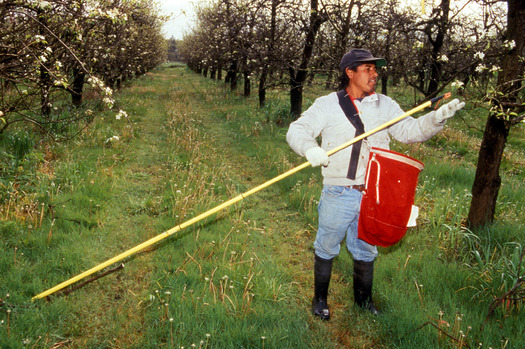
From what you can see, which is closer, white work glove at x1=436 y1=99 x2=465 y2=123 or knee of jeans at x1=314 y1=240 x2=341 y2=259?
white work glove at x1=436 y1=99 x2=465 y2=123

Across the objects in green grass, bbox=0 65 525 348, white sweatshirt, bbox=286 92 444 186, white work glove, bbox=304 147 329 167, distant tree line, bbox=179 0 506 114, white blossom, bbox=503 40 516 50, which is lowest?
green grass, bbox=0 65 525 348

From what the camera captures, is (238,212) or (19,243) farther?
A: (238,212)

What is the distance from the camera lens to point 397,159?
288 centimetres

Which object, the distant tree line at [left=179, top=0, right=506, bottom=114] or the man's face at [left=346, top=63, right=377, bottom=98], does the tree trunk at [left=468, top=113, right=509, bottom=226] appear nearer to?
the man's face at [left=346, top=63, right=377, bottom=98]

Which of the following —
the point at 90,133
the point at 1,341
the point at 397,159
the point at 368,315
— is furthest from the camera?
the point at 90,133

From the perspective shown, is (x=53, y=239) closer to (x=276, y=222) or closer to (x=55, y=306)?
(x=55, y=306)

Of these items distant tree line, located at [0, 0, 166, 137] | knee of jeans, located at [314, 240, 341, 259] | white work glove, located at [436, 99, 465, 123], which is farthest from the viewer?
distant tree line, located at [0, 0, 166, 137]

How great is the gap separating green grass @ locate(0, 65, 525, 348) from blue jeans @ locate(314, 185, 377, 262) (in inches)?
24.1

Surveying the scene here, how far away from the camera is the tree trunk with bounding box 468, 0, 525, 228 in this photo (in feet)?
12.5

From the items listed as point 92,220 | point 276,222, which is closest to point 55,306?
point 92,220

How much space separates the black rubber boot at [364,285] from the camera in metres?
3.43

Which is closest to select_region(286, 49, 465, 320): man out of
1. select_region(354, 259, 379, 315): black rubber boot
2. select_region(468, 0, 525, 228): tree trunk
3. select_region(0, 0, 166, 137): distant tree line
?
select_region(354, 259, 379, 315): black rubber boot

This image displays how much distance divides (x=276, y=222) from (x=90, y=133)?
562cm

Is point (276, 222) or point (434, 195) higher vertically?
point (434, 195)
